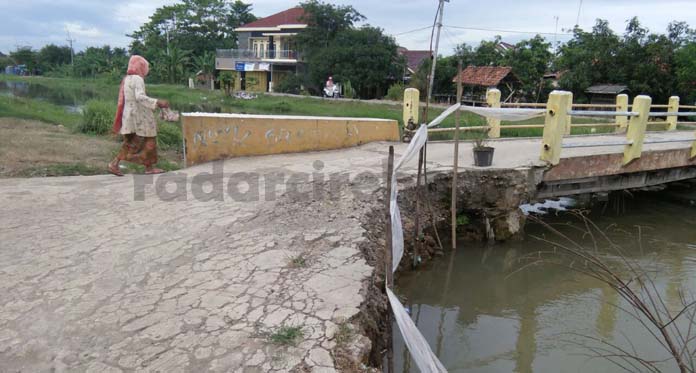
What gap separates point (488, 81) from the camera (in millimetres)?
25641

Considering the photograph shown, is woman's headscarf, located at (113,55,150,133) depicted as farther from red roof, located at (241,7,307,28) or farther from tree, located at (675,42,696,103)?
red roof, located at (241,7,307,28)

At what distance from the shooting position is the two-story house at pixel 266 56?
130 feet

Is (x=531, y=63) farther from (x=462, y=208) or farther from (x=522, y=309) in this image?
(x=522, y=309)

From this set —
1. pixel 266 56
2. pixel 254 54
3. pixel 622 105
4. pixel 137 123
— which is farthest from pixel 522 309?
pixel 254 54

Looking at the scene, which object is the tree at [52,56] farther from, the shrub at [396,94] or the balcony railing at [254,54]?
the shrub at [396,94]

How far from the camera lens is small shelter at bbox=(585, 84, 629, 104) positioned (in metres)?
23.3

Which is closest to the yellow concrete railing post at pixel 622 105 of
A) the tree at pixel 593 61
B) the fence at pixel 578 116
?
the fence at pixel 578 116

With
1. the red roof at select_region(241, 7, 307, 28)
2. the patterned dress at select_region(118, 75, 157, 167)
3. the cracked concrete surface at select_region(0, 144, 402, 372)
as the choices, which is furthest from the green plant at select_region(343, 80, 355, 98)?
the cracked concrete surface at select_region(0, 144, 402, 372)

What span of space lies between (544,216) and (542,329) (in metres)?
→ 4.48

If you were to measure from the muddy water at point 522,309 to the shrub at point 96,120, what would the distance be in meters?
8.36

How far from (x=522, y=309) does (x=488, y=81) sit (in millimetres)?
22477

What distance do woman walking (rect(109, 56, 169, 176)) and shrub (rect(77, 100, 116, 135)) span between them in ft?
16.3

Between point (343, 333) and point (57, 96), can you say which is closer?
point (343, 333)

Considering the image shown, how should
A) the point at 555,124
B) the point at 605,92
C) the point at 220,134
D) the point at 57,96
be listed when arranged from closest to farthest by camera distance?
the point at 555,124 < the point at 220,134 < the point at 605,92 < the point at 57,96
